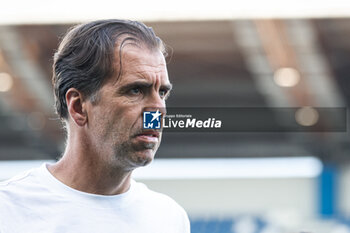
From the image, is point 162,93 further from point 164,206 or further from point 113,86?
point 164,206

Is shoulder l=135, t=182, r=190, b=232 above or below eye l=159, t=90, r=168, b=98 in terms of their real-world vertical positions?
below

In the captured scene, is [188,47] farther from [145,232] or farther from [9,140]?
[145,232]

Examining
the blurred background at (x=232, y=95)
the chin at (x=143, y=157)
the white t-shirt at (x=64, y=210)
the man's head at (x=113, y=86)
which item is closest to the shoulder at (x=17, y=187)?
the white t-shirt at (x=64, y=210)

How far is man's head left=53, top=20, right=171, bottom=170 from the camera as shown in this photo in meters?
1.37


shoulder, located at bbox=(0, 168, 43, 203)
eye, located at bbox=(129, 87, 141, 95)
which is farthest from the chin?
shoulder, located at bbox=(0, 168, 43, 203)

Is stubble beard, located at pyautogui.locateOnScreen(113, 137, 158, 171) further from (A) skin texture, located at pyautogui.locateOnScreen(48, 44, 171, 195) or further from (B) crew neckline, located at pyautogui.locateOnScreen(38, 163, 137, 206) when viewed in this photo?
(B) crew neckline, located at pyautogui.locateOnScreen(38, 163, 137, 206)

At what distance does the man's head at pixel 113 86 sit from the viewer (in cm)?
137

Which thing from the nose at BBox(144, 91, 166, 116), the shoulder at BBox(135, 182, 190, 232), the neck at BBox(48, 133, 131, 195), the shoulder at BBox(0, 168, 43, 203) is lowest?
the shoulder at BBox(135, 182, 190, 232)

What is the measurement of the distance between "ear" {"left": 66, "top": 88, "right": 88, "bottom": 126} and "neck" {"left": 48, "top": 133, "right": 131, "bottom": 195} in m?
0.05

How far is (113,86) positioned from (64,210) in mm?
283

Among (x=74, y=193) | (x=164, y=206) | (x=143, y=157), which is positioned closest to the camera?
(x=143, y=157)

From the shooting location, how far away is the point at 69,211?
142 cm

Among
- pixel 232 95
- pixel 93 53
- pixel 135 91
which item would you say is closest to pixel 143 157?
pixel 135 91

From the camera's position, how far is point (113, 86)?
1.41 m
